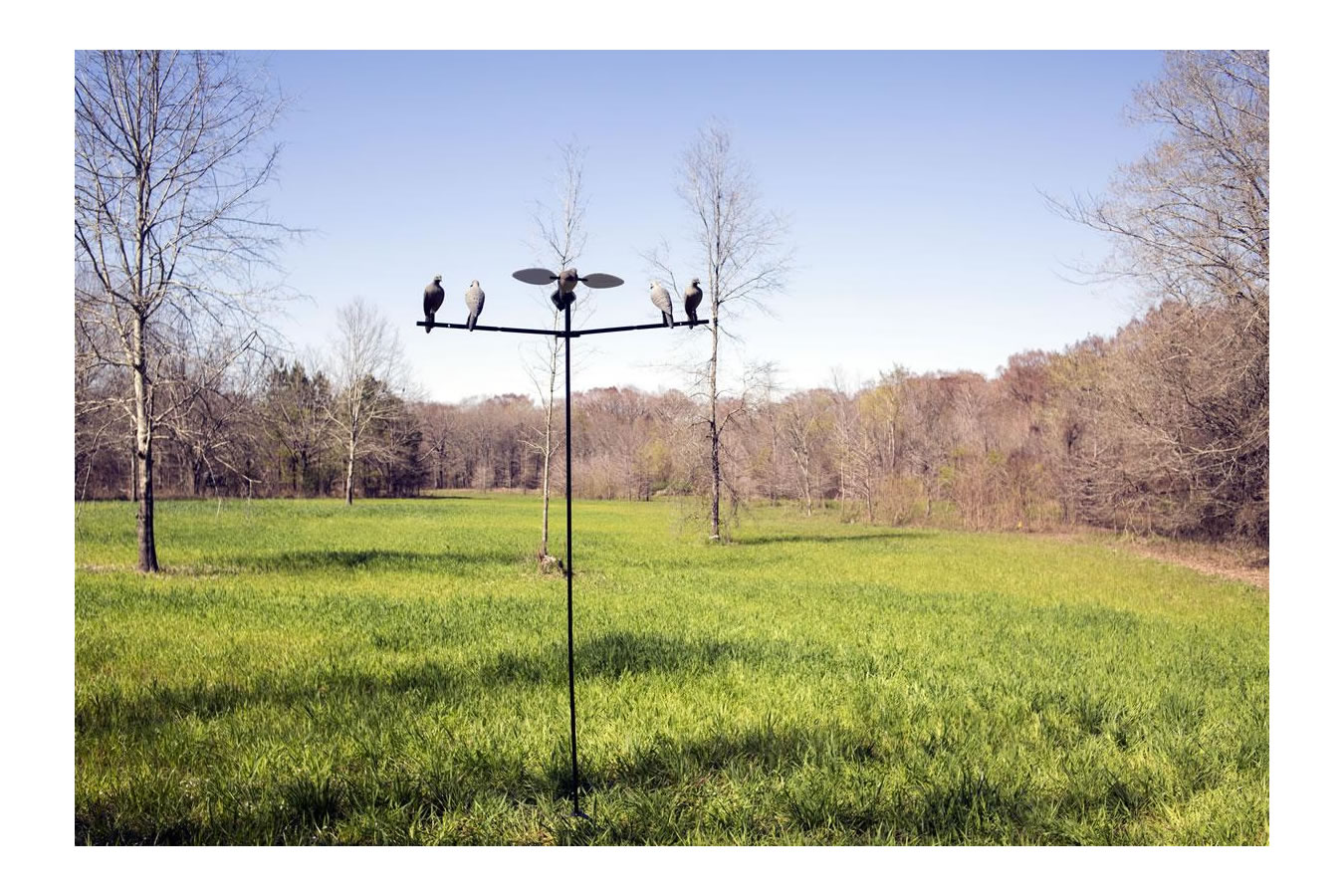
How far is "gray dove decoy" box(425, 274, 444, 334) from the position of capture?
2627mm

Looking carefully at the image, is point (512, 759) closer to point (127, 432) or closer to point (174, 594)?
point (174, 594)

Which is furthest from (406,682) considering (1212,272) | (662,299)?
(1212,272)

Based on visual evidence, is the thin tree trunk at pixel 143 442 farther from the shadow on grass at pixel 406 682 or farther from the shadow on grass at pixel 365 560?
the shadow on grass at pixel 406 682

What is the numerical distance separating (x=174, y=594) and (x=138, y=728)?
12.5 feet

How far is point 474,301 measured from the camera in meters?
2.65

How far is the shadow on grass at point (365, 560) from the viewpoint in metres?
9.21

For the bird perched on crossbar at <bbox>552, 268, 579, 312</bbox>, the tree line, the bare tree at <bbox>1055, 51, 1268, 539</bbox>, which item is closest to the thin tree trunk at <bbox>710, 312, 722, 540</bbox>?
the tree line

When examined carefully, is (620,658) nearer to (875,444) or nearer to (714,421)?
(714,421)

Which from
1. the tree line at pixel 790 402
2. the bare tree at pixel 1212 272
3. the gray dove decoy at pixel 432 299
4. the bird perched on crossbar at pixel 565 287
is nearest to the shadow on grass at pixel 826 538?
the tree line at pixel 790 402

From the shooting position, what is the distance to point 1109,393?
13664mm

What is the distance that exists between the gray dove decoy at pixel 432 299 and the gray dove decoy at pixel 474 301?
101 millimetres

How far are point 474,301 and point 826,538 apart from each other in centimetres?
1372

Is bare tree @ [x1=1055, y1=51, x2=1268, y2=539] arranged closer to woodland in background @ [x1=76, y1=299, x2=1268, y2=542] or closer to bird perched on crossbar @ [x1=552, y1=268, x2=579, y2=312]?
woodland in background @ [x1=76, y1=299, x2=1268, y2=542]
